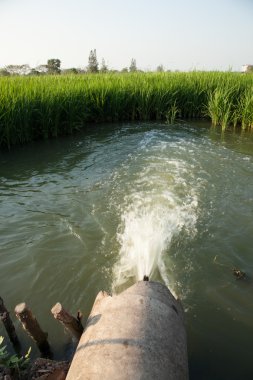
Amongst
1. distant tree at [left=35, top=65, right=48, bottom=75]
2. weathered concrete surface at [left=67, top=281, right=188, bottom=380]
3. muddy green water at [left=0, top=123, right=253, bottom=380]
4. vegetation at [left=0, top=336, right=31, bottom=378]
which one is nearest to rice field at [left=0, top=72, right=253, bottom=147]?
muddy green water at [left=0, top=123, right=253, bottom=380]

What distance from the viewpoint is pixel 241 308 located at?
301 cm

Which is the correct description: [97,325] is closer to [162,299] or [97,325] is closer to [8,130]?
[162,299]

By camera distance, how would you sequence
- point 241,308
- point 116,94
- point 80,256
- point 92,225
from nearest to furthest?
point 241,308 < point 80,256 < point 92,225 < point 116,94

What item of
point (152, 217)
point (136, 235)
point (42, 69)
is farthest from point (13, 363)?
point (42, 69)

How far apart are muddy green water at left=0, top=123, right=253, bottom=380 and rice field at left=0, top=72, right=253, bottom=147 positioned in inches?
34.3

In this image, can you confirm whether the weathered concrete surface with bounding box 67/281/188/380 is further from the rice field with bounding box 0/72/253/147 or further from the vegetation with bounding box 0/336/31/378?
the rice field with bounding box 0/72/253/147

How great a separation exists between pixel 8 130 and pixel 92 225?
3.92 meters

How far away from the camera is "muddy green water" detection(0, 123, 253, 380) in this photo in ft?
9.47

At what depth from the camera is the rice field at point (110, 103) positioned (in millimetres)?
7496

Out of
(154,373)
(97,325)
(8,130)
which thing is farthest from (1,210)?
(154,373)

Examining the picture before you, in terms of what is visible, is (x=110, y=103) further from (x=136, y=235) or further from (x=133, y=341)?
(x=133, y=341)

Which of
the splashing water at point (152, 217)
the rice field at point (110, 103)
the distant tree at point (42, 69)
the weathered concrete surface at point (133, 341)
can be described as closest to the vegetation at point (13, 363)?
the weathered concrete surface at point (133, 341)

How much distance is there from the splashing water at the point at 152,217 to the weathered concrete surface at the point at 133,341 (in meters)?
1.25

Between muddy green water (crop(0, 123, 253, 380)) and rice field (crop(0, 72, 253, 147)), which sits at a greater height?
rice field (crop(0, 72, 253, 147))
